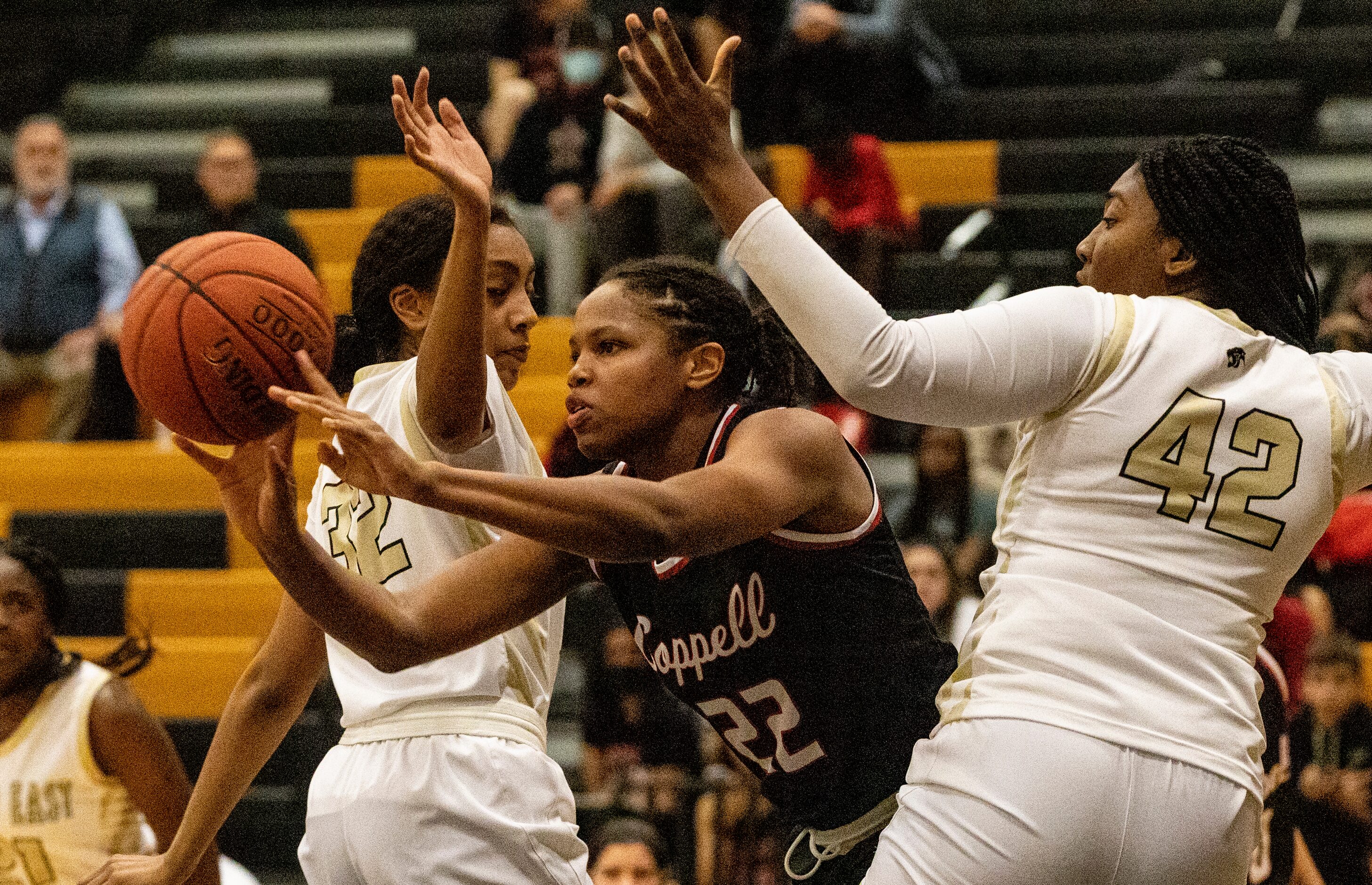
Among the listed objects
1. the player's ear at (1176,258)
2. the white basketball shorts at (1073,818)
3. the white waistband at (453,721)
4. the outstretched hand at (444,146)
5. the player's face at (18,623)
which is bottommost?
the player's face at (18,623)

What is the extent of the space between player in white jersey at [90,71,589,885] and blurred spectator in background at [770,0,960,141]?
5751 mm

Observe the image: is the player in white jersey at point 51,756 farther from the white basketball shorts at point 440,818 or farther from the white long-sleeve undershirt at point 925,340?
the white long-sleeve undershirt at point 925,340

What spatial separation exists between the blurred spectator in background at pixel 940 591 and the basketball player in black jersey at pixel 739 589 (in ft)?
9.95

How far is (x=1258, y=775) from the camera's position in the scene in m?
2.49

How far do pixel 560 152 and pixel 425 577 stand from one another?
577 cm

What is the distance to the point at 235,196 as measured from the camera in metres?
8.23

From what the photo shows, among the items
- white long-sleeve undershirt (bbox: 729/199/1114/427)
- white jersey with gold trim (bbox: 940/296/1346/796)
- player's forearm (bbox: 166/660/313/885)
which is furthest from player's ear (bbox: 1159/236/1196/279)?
player's forearm (bbox: 166/660/313/885)

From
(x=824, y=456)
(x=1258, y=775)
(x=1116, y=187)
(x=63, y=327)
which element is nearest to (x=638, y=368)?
(x=824, y=456)

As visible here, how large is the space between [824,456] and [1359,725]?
371cm

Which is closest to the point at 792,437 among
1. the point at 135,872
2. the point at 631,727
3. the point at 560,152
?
the point at 135,872

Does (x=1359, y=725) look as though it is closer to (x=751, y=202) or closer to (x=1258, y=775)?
(x=1258, y=775)

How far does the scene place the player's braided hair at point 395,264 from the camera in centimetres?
310

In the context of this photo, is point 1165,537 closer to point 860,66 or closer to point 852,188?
point 852,188

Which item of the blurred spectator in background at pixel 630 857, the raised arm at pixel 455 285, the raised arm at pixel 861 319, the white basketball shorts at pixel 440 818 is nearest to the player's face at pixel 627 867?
the blurred spectator in background at pixel 630 857
